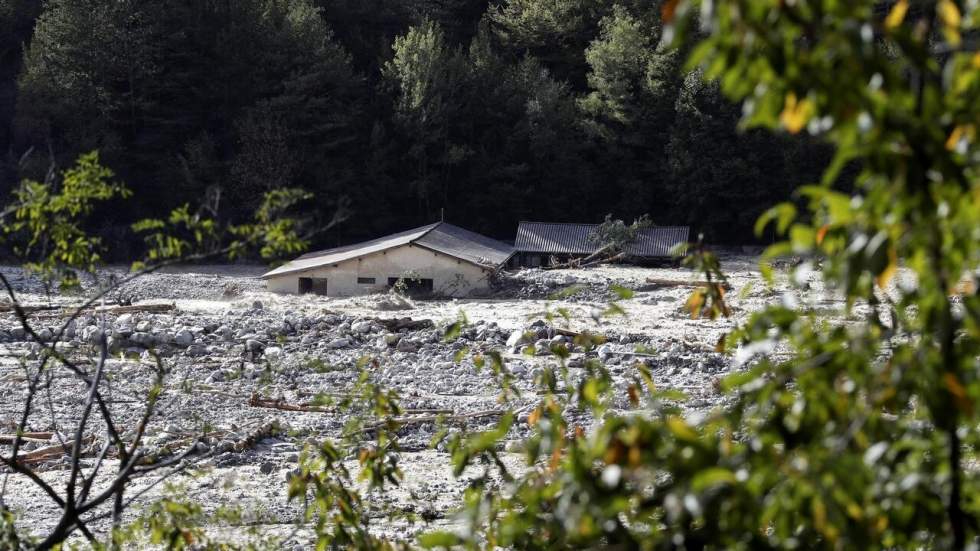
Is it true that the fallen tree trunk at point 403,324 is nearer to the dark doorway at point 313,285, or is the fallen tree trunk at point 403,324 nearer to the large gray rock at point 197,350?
the large gray rock at point 197,350

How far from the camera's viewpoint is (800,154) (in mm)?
37938

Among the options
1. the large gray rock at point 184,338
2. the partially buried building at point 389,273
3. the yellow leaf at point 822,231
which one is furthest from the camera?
the partially buried building at point 389,273

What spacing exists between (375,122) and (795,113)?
37.7 m

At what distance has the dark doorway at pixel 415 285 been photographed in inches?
1109

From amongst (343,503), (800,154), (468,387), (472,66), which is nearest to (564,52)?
(472,66)

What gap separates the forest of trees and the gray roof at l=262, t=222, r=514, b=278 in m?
5.44

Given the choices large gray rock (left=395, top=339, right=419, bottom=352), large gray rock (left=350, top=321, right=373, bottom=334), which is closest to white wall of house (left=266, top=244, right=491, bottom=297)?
large gray rock (left=350, top=321, right=373, bottom=334)

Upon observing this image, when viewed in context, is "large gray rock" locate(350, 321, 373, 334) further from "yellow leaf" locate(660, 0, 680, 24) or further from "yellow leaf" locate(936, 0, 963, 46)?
"yellow leaf" locate(936, 0, 963, 46)

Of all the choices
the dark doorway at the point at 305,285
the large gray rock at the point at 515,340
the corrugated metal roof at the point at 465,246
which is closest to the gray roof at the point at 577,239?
the corrugated metal roof at the point at 465,246

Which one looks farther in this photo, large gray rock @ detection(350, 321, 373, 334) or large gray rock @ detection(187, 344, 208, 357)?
large gray rock @ detection(350, 321, 373, 334)

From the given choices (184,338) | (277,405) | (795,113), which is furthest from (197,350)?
(795,113)

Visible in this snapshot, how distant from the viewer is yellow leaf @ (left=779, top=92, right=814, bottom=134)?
80.0 inches

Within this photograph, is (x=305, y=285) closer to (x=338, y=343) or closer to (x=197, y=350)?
(x=338, y=343)

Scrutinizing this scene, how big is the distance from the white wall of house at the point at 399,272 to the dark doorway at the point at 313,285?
135 millimetres
